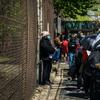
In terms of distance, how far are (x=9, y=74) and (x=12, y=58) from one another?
0.33 metres

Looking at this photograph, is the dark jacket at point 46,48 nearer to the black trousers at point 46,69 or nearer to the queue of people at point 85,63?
the queue of people at point 85,63

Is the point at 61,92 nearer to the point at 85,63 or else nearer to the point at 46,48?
the point at 46,48

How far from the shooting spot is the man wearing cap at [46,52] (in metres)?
16.9

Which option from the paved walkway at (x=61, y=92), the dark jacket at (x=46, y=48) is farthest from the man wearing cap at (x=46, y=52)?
the paved walkway at (x=61, y=92)

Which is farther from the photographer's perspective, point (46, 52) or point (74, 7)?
point (74, 7)

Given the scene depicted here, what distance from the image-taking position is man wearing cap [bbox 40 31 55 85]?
1689 cm

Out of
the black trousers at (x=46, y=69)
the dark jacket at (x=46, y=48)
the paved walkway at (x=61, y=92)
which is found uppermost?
A: the dark jacket at (x=46, y=48)

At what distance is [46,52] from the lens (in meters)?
17.0

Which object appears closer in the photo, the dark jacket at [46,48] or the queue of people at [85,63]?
the queue of people at [85,63]

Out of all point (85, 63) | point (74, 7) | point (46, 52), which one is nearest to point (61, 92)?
point (46, 52)

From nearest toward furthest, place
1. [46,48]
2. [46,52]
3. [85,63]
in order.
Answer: [85,63] → [46,48] → [46,52]

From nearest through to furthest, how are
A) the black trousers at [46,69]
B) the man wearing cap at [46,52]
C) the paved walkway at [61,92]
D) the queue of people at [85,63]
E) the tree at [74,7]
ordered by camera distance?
the queue of people at [85,63] → the paved walkway at [61,92] → the man wearing cap at [46,52] → the black trousers at [46,69] → the tree at [74,7]

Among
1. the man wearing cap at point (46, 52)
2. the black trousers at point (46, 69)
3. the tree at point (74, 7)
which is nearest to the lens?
the man wearing cap at point (46, 52)

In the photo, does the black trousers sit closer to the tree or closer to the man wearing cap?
the man wearing cap
